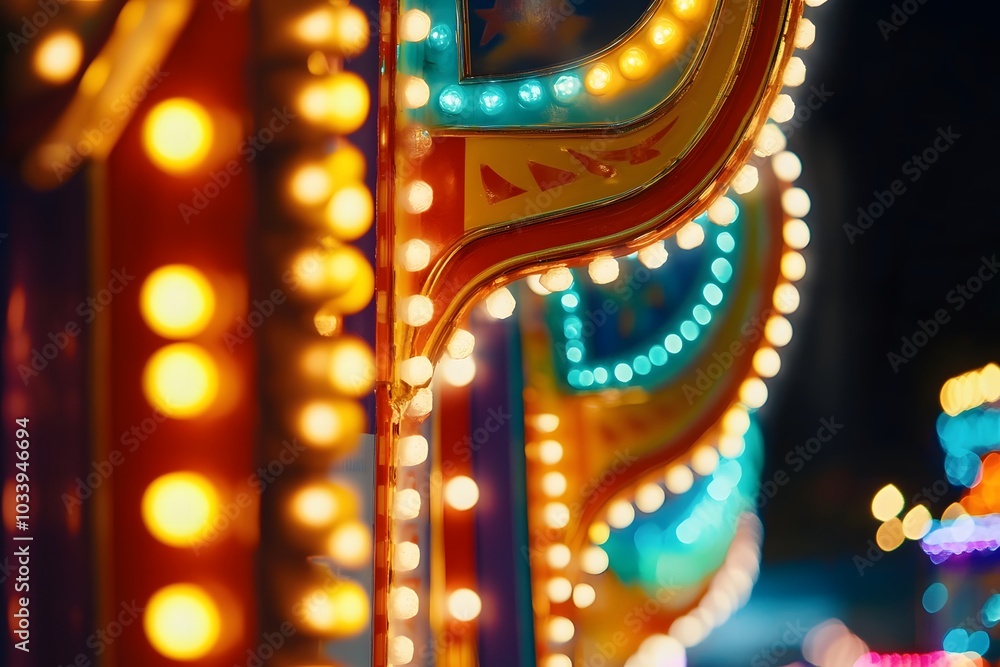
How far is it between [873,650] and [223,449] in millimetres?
1161

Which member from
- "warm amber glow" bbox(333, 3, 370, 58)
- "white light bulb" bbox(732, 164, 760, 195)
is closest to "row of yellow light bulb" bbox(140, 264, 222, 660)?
"warm amber glow" bbox(333, 3, 370, 58)

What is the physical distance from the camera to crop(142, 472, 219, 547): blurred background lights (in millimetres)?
553

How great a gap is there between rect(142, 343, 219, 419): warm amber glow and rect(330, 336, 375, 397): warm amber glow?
87 millimetres

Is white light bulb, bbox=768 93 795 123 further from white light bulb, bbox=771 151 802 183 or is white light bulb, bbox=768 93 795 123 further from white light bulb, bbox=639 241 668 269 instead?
white light bulb, bbox=771 151 802 183

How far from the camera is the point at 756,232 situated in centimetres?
120

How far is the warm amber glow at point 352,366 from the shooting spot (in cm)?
60

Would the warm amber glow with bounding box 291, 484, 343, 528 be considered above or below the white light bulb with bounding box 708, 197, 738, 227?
below

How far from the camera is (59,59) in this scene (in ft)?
1.82

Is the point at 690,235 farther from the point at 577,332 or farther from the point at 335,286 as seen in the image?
the point at 335,286

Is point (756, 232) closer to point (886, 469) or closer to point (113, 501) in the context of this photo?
point (886, 469)

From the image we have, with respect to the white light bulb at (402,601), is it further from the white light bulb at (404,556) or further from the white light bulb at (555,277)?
the white light bulb at (555,277)

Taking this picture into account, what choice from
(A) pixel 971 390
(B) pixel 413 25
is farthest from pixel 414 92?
(A) pixel 971 390

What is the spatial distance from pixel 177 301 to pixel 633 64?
0.51 m

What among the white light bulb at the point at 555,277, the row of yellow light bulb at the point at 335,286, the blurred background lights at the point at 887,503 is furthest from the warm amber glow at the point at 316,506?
the blurred background lights at the point at 887,503
